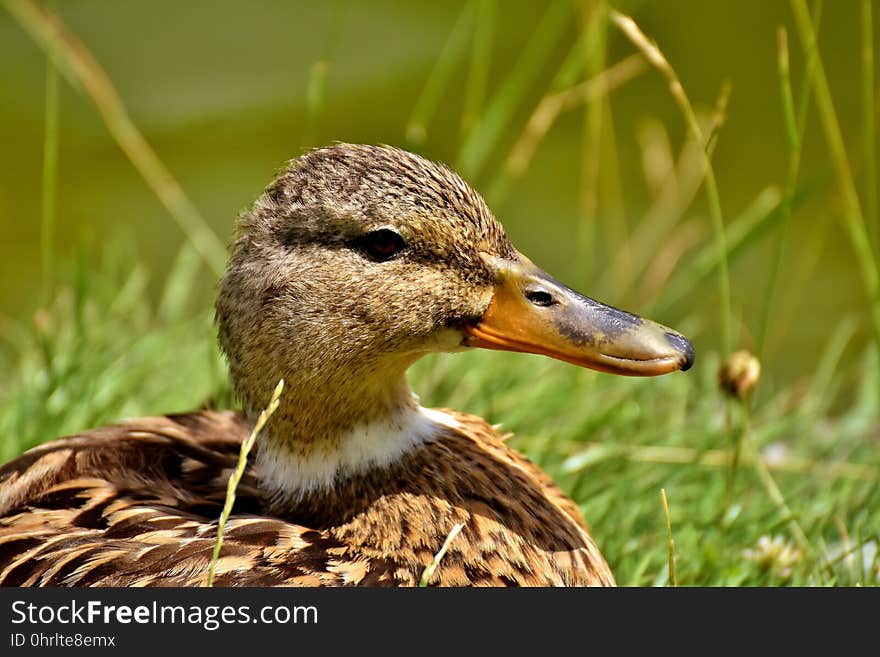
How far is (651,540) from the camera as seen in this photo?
3.30 m

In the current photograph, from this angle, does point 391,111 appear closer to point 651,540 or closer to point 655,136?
point 655,136

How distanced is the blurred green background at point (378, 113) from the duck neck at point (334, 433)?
3562 millimetres

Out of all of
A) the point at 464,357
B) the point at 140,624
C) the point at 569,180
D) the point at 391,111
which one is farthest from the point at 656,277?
the point at 140,624

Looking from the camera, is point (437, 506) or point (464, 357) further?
point (464, 357)

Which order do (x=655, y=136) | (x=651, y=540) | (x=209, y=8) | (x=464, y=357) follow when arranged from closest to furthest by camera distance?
(x=651, y=540)
(x=464, y=357)
(x=655, y=136)
(x=209, y=8)

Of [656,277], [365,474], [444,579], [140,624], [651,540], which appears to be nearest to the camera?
[140,624]

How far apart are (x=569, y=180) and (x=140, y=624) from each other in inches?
188

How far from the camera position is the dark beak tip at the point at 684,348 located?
8.24 ft

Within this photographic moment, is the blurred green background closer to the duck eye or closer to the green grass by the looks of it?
the green grass

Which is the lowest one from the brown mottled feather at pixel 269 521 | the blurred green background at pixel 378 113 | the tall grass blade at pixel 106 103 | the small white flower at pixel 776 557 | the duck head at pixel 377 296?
the small white flower at pixel 776 557

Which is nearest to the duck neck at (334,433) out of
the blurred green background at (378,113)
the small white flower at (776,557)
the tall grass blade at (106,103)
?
the small white flower at (776,557)

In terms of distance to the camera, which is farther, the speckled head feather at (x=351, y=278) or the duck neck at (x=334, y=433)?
the duck neck at (x=334, y=433)

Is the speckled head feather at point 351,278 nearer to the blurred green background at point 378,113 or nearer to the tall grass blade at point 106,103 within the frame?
the tall grass blade at point 106,103

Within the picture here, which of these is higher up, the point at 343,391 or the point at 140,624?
the point at 343,391
